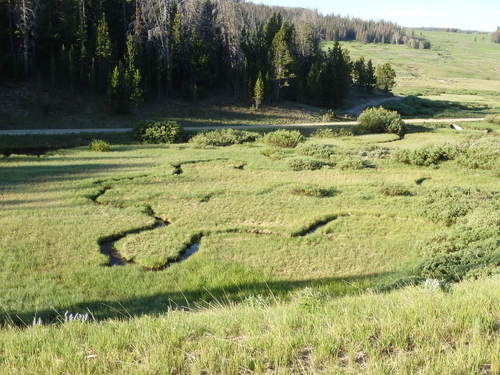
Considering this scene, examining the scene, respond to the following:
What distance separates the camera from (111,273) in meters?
11.9

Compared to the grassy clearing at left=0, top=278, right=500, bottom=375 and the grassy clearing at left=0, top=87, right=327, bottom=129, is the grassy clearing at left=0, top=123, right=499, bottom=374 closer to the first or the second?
the grassy clearing at left=0, top=278, right=500, bottom=375

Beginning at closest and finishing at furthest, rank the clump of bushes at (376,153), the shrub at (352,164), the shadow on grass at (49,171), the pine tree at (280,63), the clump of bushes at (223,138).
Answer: the shadow on grass at (49,171), the shrub at (352,164), the clump of bushes at (376,153), the clump of bushes at (223,138), the pine tree at (280,63)

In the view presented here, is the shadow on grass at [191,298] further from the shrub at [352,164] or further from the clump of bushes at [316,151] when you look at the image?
the clump of bushes at [316,151]

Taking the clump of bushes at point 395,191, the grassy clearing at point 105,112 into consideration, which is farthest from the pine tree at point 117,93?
the clump of bushes at point 395,191

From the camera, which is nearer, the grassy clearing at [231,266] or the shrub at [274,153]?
the grassy clearing at [231,266]

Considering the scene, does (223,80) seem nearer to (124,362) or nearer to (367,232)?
(367,232)

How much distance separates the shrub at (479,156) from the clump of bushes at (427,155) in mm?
601

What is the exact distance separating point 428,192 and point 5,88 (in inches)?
1690

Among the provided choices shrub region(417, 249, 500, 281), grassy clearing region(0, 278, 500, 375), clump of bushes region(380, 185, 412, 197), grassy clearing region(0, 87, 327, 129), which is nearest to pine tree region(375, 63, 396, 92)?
grassy clearing region(0, 87, 327, 129)

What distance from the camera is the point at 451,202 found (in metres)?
Result: 18.8

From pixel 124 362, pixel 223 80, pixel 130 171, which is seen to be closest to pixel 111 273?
pixel 124 362

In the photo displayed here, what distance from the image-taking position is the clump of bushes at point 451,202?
56.9 feet

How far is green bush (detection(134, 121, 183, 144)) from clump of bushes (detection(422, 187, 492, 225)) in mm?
24116

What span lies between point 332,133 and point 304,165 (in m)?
19.7
